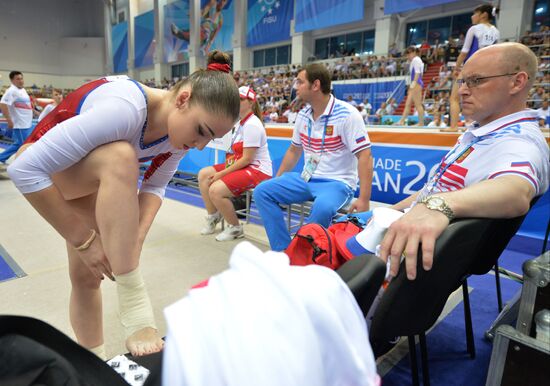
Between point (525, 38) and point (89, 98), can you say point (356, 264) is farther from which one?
point (525, 38)

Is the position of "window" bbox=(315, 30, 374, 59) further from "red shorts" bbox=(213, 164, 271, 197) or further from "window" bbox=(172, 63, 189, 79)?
"red shorts" bbox=(213, 164, 271, 197)

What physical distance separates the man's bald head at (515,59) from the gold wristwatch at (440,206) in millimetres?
734

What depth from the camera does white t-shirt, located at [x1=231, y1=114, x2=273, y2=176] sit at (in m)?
2.88

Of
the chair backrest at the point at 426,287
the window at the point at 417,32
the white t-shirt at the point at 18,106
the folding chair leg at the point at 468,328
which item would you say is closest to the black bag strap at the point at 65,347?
the chair backrest at the point at 426,287

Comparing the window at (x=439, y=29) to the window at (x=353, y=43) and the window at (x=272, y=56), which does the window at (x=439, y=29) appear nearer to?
the window at (x=353, y=43)

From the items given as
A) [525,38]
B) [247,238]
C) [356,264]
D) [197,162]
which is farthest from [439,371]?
[525,38]

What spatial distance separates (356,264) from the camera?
0.47 metres

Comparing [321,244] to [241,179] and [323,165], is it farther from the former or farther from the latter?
[241,179]

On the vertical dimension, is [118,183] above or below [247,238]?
above

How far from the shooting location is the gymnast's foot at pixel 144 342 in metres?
0.91

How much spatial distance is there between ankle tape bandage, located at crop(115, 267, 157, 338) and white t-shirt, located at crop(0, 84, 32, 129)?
19.8ft

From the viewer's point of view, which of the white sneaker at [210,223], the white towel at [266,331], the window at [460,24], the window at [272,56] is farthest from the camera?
the window at [272,56]

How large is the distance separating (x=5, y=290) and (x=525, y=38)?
39.3 ft

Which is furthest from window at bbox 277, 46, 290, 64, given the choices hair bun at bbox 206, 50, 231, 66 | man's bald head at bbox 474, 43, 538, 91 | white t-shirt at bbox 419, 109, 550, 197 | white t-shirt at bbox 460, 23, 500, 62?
white t-shirt at bbox 419, 109, 550, 197
